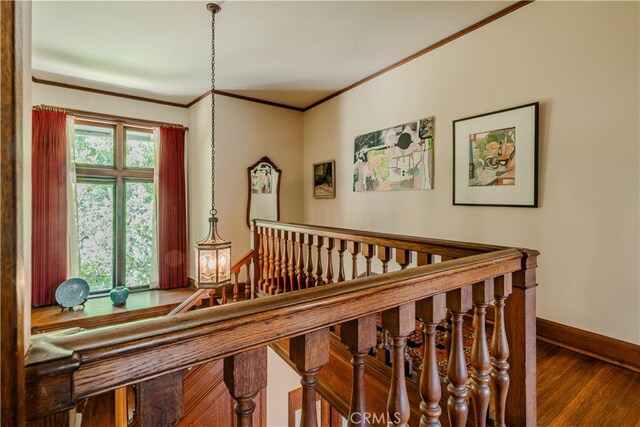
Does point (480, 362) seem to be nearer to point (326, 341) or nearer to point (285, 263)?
point (326, 341)

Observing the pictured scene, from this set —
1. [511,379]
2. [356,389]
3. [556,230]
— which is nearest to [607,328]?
[556,230]

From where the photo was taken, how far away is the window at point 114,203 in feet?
14.0

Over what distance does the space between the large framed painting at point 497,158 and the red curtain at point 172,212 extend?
3873 mm

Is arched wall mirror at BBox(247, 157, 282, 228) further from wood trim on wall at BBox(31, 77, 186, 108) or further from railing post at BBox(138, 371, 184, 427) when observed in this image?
railing post at BBox(138, 371, 184, 427)

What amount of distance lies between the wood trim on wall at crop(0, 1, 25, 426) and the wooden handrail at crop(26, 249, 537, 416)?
79mm

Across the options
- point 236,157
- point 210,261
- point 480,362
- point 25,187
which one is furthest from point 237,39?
point 480,362

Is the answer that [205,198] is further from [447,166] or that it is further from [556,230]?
[556,230]

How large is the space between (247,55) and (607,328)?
380cm

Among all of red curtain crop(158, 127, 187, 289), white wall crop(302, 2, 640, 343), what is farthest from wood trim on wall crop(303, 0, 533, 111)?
red curtain crop(158, 127, 187, 289)

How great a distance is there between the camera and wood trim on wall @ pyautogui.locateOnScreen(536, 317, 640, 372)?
1888mm

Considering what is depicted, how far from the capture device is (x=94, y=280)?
169 inches

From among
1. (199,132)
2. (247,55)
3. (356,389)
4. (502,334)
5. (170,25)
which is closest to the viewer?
(356,389)

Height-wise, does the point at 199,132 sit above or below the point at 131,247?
above

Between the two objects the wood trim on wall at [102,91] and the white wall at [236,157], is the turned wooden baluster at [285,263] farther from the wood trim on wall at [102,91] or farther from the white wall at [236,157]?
the wood trim on wall at [102,91]
